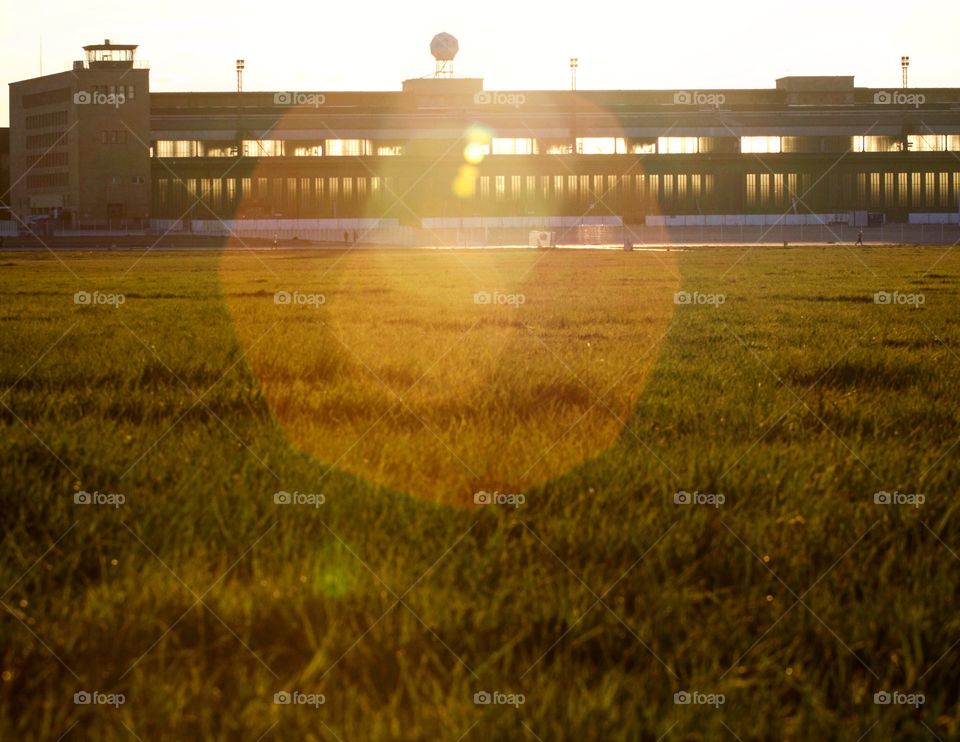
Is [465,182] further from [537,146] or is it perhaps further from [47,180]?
[47,180]

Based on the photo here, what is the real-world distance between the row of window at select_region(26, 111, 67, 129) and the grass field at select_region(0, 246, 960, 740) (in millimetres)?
126498

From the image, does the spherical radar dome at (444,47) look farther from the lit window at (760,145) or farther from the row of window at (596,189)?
the lit window at (760,145)

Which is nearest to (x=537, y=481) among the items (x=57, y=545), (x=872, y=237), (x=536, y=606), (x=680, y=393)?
(x=536, y=606)

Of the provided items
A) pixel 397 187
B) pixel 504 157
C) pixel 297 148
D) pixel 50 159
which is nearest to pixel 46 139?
pixel 50 159

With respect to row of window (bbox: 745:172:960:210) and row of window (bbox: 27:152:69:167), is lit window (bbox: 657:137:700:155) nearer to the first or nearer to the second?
row of window (bbox: 745:172:960:210)

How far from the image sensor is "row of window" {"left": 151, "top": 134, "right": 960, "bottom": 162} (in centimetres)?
11519

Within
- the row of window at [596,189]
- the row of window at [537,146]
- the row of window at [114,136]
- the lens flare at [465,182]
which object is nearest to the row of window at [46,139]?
the row of window at [114,136]

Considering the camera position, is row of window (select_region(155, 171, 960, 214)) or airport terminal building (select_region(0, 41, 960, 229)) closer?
airport terminal building (select_region(0, 41, 960, 229))

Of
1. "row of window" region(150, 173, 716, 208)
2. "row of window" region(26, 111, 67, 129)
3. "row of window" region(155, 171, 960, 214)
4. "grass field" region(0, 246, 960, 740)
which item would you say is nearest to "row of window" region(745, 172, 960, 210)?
"row of window" region(155, 171, 960, 214)

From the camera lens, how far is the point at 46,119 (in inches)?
5221

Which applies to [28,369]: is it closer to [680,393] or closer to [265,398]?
[265,398]

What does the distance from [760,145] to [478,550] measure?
117m

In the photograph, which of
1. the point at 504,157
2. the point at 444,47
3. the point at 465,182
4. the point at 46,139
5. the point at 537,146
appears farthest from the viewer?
the point at 46,139

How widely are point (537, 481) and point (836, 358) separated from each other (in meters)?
6.97
